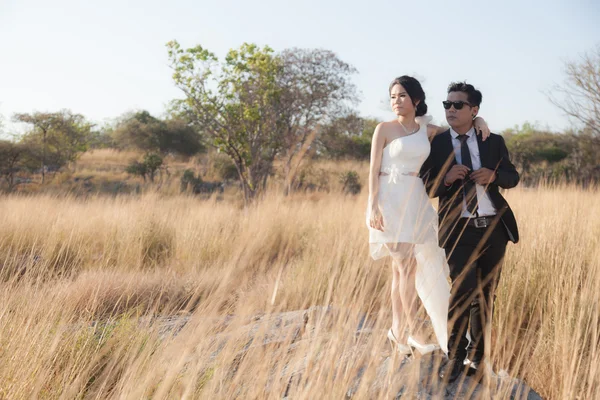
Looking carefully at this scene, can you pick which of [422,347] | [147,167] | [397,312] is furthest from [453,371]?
[147,167]

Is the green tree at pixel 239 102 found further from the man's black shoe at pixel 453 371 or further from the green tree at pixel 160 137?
the green tree at pixel 160 137

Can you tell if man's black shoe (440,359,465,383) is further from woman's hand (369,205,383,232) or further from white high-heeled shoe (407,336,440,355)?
woman's hand (369,205,383,232)

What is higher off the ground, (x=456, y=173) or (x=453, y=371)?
(x=456, y=173)

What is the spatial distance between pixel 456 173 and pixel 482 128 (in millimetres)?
334

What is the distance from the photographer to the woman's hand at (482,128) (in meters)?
2.86

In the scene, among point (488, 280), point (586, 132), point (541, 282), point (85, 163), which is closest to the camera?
point (488, 280)

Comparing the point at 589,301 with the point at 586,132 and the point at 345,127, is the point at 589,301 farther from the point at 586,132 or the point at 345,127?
the point at 345,127

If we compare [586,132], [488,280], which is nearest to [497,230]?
[488,280]

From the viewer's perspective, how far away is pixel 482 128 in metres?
2.87

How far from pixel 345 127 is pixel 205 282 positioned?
14.7 metres

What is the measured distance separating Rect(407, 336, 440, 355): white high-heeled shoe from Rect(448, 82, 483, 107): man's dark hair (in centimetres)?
150

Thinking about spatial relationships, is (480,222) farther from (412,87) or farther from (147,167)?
(147,167)

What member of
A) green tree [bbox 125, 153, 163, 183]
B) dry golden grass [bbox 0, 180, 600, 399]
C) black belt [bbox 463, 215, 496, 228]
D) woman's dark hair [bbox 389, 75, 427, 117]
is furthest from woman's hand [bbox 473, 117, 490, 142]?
green tree [bbox 125, 153, 163, 183]

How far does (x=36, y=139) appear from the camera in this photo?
78.4 feet
